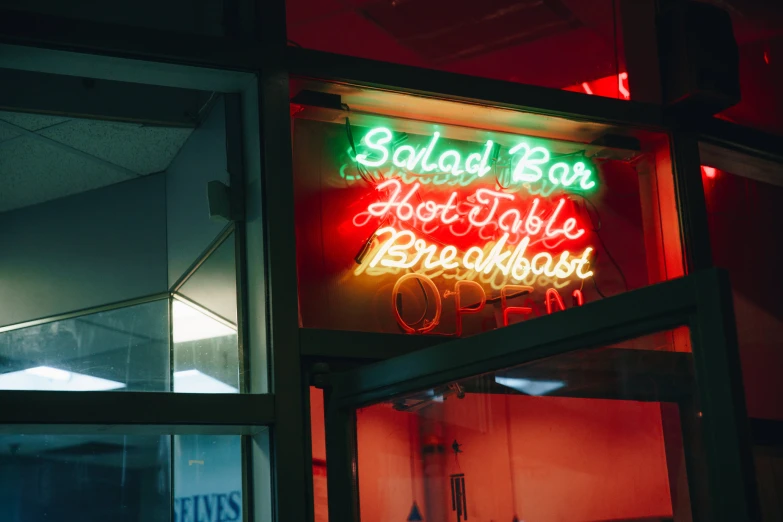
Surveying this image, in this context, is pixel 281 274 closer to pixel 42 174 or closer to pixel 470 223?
pixel 470 223

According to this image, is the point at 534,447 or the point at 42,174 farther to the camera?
the point at 42,174

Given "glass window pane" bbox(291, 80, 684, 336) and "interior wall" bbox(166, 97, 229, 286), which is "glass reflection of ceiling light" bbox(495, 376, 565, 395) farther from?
"interior wall" bbox(166, 97, 229, 286)

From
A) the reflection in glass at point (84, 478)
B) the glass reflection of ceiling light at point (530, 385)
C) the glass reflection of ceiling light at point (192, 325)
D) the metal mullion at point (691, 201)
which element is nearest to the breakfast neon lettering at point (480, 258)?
the metal mullion at point (691, 201)

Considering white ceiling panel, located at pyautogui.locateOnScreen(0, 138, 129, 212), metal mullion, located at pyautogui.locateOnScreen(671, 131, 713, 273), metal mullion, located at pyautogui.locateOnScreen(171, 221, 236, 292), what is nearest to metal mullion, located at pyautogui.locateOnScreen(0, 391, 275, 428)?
metal mullion, located at pyautogui.locateOnScreen(171, 221, 236, 292)

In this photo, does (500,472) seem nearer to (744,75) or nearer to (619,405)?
(619,405)

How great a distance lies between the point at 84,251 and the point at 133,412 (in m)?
2.23

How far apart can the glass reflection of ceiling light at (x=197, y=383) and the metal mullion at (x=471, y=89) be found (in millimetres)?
1530

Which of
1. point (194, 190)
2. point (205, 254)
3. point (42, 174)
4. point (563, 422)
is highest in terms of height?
point (42, 174)

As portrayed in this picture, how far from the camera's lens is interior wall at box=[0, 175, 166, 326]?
5.50 m

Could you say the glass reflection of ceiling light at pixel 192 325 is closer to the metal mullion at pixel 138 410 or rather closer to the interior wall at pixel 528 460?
Result: the metal mullion at pixel 138 410

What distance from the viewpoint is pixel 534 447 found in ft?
11.8

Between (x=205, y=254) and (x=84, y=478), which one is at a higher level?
(x=205, y=254)

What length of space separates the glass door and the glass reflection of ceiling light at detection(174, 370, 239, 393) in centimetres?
59

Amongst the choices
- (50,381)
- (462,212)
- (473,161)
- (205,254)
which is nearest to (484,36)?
(473,161)
